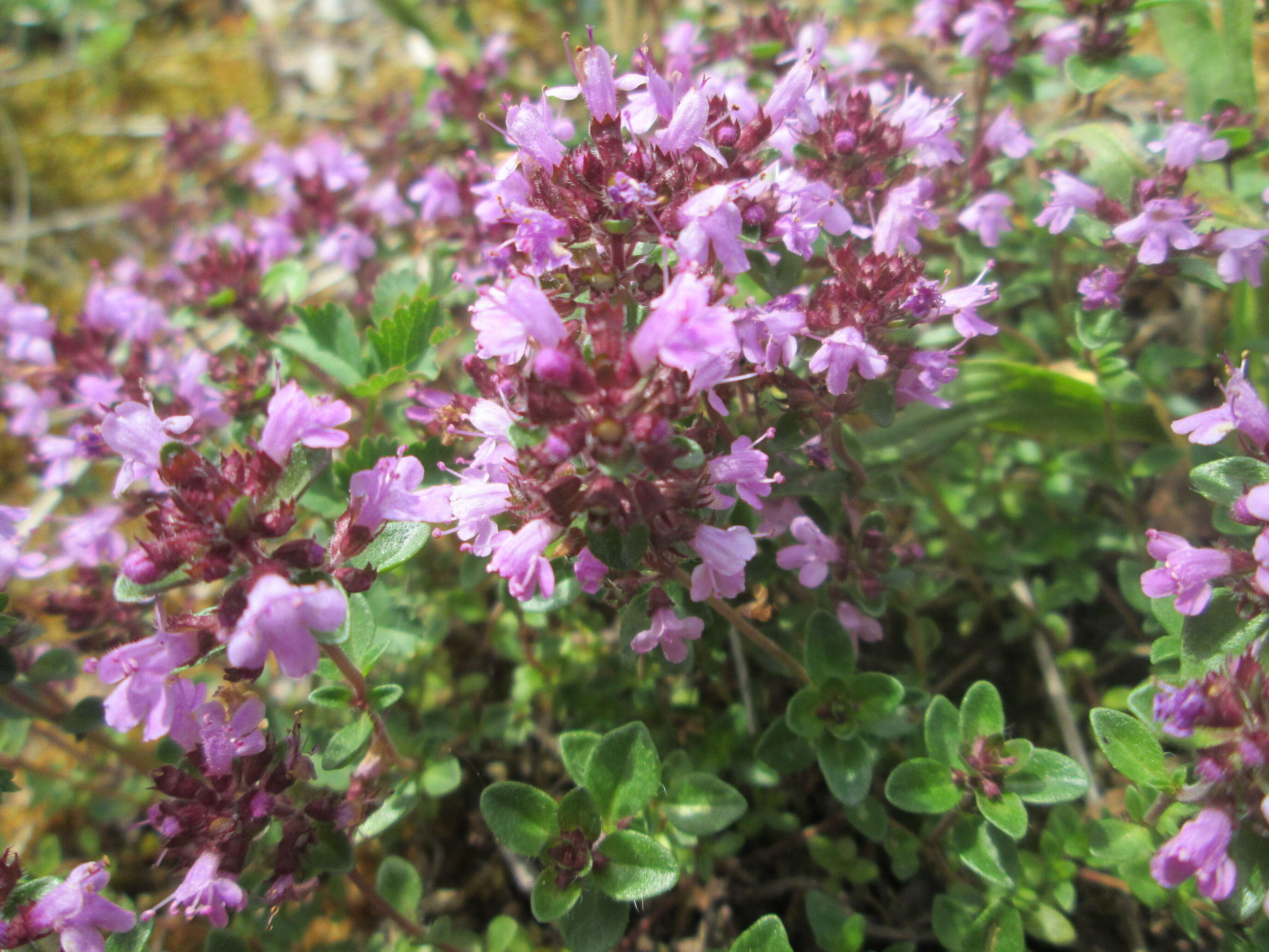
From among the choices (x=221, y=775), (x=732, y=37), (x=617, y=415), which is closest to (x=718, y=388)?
(x=617, y=415)

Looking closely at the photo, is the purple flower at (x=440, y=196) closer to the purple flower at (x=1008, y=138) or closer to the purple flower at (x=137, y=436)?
the purple flower at (x=137, y=436)

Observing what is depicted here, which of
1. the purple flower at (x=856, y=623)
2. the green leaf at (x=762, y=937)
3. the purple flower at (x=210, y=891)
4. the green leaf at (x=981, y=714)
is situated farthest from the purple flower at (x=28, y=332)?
the green leaf at (x=981, y=714)

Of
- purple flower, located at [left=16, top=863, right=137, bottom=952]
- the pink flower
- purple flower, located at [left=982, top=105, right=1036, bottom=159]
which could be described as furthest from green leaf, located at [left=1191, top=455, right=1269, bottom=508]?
purple flower, located at [left=16, top=863, right=137, bottom=952]

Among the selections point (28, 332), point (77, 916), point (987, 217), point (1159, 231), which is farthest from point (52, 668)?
point (1159, 231)

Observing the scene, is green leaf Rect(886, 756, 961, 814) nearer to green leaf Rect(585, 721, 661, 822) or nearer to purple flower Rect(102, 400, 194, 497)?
green leaf Rect(585, 721, 661, 822)

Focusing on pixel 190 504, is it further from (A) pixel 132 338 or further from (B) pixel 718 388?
(A) pixel 132 338
